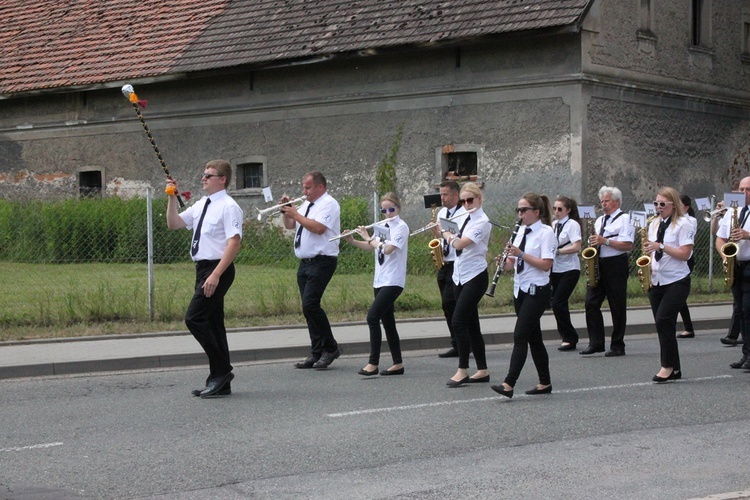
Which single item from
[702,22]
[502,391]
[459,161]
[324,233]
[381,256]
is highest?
[702,22]

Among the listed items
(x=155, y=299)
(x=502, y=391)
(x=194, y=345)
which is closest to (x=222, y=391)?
(x=502, y=391)

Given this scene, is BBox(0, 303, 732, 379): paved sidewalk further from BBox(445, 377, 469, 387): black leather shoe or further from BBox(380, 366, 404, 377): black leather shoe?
BBox(445, 377, 469, 387): black leather shoe

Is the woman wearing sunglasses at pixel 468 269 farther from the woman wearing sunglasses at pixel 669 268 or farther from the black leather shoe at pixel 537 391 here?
the woman wearing sunglasses at pixel 669 268

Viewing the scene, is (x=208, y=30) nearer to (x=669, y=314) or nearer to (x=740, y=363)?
(x=740, y=363)

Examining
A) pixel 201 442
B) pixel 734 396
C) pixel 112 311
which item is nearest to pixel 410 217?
pixel 112 311

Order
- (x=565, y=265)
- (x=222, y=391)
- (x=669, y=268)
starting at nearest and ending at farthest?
1. (x=222, y=391)
2. (x=669, y=268)
3. (x=565, y=265)

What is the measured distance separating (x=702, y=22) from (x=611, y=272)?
49.5 feet

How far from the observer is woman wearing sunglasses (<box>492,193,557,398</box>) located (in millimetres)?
9656

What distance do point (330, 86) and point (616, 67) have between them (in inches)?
244

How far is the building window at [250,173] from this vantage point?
26641 millimetres

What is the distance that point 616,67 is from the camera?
23547mm

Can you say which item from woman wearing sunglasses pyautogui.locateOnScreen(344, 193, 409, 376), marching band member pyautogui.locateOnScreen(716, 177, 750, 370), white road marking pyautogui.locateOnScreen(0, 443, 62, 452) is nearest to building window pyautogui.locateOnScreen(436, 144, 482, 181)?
marching band member pyautogui.locateOnScreen(716, 177, 750, 370)

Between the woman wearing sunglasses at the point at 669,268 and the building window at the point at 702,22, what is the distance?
1698 centimetres

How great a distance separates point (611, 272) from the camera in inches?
520
